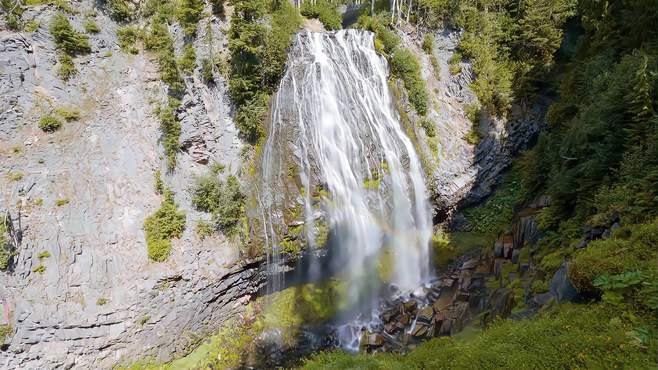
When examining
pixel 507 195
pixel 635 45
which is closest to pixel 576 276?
pixel 635 45

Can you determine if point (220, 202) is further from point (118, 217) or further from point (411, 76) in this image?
point (411, 76)

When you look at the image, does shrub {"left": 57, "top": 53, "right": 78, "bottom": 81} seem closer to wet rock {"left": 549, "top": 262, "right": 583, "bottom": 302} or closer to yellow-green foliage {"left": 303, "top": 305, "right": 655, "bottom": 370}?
yellow-green foliage {"left": 303, "top": 305, "right": 655, "bottom": 370}

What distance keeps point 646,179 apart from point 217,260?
13.6 metres

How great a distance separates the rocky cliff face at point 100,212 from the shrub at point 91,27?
Result: 295 millimetres

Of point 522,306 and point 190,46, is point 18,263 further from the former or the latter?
point 522,306

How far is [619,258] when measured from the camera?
207 inches

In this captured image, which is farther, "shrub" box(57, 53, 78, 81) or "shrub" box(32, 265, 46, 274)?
"shrub" box(57, 53, 78, 81)

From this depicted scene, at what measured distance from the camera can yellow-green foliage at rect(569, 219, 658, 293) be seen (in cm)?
500

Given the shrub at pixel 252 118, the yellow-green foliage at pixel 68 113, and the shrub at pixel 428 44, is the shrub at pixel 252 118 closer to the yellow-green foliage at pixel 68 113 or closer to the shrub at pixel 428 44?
the yellow-green foliage at pixel 68 113

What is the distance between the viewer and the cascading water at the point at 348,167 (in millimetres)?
14789

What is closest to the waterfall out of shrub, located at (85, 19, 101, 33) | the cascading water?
the cascading water

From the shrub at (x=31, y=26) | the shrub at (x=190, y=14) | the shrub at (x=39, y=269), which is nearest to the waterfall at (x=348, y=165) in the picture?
the shrub at (x=190, y=14)

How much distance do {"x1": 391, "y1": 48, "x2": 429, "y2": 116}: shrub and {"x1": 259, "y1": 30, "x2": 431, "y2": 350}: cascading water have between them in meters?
1.39

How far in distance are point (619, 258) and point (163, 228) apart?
1408cm
